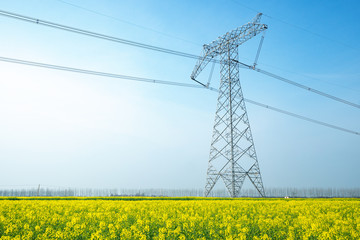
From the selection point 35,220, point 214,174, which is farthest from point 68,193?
point 35,220

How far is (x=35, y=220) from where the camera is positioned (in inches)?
324

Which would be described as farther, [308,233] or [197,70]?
[197,70]

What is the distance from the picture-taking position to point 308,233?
6258 millimetres

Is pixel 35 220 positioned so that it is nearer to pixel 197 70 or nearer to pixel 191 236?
pixel 191 236

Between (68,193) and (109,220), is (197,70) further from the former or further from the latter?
(68,193)

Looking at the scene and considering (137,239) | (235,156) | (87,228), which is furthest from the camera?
(235,156)

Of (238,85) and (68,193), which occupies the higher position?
(238,85)

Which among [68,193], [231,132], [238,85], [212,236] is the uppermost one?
[238,85]

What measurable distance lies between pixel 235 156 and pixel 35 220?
59.4 ft

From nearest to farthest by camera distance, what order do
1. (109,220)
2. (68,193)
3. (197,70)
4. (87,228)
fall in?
(87,228), (109,220), (197,70), (68,193)

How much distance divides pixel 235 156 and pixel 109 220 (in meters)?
16.8

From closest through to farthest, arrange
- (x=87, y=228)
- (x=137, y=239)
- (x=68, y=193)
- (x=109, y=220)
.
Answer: (x=137, y=239) < (x=87, y=228) < (x=109, y=220) < (x=68, y=193)

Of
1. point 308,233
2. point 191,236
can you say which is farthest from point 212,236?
point 308,233

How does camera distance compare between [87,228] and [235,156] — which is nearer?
[87,228]
